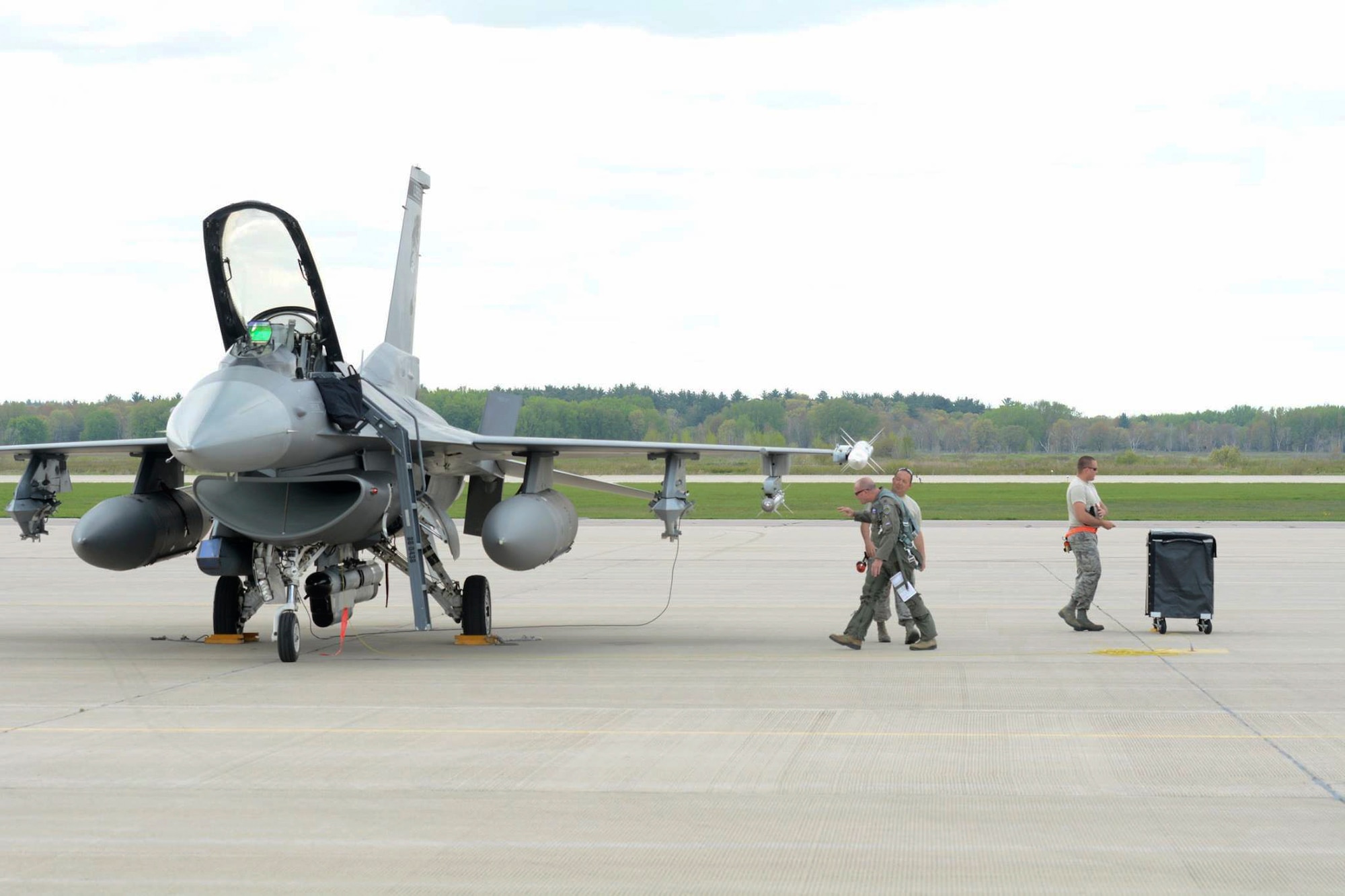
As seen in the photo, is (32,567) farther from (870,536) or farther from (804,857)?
(804,857)

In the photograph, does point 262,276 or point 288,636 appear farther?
point 262,276

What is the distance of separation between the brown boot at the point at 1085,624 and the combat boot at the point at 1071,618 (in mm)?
15

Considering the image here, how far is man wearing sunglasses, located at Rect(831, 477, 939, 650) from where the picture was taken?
14.3 metres

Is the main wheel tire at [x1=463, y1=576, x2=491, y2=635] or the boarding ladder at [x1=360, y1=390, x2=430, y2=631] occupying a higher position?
the boarding ladder at [x1=360, y1=390, x2=430, y2=631]

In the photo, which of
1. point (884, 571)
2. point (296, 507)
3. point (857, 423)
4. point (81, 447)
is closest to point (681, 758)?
point (884, 571)

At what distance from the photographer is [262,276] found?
552 inches

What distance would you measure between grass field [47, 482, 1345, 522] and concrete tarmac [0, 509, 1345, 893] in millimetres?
18059

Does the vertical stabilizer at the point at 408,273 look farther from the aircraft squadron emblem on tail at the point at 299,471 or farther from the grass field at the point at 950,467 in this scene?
the grass field at the point at 950,467

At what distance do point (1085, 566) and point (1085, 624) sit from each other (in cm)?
69

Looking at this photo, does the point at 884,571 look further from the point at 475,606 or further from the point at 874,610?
the point at 475,606

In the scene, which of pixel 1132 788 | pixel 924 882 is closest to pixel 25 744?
pixel 924 882

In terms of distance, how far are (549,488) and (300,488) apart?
2696 mm

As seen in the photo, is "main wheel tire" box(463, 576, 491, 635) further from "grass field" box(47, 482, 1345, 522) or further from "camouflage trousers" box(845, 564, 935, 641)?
"grass field" box(47, 482, 1345, 522)

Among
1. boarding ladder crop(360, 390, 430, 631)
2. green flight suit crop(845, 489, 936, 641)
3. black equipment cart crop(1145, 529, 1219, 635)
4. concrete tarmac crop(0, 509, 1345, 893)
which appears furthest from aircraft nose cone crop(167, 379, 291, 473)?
black equipment cart crop(1145, 529, 1219, 635)
